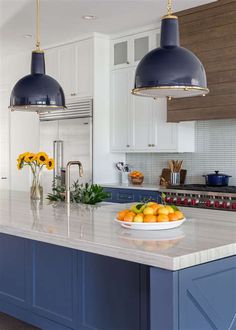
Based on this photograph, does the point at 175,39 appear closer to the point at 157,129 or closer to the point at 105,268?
the point at 105,268

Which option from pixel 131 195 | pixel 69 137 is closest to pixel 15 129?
pixel 69 137

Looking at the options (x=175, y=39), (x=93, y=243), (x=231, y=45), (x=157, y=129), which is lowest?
(x=93, y=243)

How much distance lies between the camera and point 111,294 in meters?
2.78

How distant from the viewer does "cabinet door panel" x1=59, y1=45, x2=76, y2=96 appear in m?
6.74

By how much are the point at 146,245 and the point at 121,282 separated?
1.84 ft

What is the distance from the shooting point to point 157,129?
597 cm

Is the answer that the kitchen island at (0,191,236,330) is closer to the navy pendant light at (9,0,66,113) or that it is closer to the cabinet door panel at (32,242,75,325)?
the cabinet door panel at (32,242,75,325)

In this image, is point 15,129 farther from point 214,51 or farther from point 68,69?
point 214,51

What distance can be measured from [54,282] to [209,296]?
1.25 metres

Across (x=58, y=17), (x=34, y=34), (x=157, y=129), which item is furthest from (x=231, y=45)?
(x=34, y=34)

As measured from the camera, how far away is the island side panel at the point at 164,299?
202 cm

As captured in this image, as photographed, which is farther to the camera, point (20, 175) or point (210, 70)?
point (20, 175)

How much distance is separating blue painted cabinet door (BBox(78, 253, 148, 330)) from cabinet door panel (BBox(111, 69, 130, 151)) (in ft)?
11.7

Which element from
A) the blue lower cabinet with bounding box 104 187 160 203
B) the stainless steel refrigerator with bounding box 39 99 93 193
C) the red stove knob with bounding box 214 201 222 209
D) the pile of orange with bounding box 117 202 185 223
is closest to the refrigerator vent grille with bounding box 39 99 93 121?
the stainless steel refrigerator with bounding box 39 99 93 193
